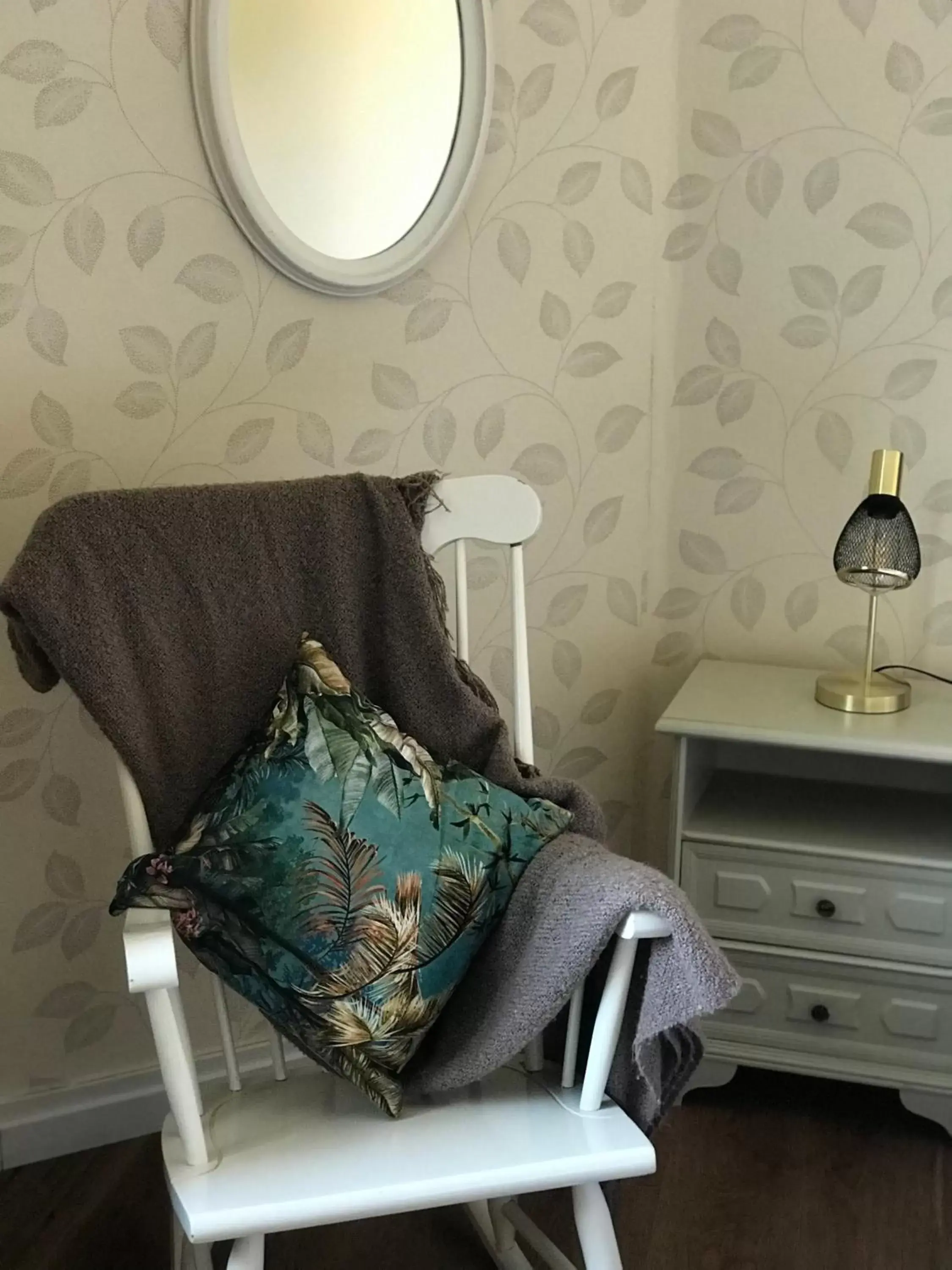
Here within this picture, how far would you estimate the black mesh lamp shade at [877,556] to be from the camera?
1.57 meters

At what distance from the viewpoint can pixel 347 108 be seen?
4.90ft

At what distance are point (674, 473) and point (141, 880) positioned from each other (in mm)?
1141

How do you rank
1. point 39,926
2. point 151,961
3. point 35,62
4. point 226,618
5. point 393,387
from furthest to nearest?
point 393,387
point 39,926
point 35,62
point 226,618
point 151,961

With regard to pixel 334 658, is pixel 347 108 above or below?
above

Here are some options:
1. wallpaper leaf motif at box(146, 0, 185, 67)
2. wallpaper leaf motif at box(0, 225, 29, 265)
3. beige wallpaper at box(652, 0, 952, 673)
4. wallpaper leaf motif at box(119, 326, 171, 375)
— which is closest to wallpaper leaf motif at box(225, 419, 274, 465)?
wallpaper leaf motif at box(119, 326, 171, 375)

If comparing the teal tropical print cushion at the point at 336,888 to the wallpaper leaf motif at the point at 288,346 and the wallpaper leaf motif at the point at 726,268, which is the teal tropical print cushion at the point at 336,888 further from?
the wallpaper leaf motif at the point at 726,268

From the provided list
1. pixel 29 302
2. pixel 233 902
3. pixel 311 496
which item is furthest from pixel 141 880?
pixel 29 302

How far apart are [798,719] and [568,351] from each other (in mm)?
643

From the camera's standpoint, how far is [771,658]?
1868 mm

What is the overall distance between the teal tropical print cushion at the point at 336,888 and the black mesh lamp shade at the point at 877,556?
0.69 m

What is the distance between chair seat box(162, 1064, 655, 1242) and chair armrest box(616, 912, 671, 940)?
7.5 inches

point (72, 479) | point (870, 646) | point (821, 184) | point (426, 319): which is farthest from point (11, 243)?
point (870, 646)

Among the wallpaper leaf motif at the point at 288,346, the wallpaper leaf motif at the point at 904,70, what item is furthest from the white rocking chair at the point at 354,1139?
the wallpaper leaf motif at the point at 904,70

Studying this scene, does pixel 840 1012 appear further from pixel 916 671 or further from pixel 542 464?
pixel 542 464
